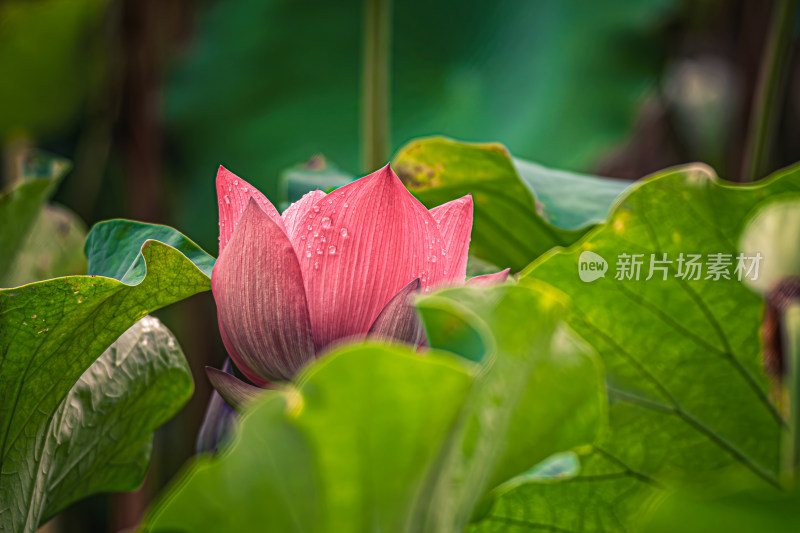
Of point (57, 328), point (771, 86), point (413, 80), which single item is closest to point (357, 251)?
point (57, 328)

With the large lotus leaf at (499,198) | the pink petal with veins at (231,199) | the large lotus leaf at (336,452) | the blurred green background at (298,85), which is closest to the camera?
the large lotus leaf at (336,452)

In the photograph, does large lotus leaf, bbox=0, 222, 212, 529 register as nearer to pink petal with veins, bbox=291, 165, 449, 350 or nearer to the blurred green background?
pink petal with veins, bbox=291, 165, 449, 350

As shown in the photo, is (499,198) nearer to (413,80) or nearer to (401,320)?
(401,320)

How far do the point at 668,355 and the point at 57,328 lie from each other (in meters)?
0.22

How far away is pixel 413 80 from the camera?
50.2 inches

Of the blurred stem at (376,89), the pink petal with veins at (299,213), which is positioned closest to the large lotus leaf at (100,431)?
the pink petal with veins at (299,213)

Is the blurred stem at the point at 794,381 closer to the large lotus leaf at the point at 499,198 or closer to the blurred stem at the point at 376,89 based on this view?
the large lotus leaf at the point at 499,198

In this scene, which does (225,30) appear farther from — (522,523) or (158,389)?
(522,523)

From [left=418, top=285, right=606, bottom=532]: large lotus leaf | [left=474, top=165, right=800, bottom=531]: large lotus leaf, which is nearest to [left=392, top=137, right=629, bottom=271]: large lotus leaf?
[left=474, top=165, right=800, bottom=531]: large lotus leaf

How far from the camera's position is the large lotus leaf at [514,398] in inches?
6.9

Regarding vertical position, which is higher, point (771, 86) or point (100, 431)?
point (771, 86)

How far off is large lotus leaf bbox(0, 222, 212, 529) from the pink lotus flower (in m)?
0.02

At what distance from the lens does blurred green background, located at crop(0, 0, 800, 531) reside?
1218 millimetres

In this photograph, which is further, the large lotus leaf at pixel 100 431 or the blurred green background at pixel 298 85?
the blurred green background at pixel 298 85
